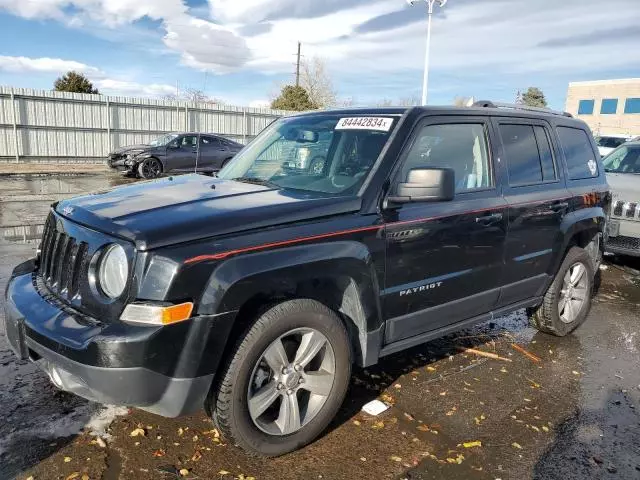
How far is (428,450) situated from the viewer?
10.4 feet

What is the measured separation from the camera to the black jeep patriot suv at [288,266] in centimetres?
254

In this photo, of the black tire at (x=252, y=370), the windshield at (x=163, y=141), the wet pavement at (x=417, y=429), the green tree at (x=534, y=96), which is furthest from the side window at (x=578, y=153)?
the green tree at (x=534, y=96)

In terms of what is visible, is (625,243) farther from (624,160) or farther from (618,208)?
(624,160)

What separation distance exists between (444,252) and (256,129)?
24906mm

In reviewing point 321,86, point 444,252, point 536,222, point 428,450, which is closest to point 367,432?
point 428,450

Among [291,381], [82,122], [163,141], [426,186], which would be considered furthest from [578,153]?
[82,122]

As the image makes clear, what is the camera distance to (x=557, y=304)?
495 cm

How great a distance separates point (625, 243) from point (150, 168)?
13.9 m

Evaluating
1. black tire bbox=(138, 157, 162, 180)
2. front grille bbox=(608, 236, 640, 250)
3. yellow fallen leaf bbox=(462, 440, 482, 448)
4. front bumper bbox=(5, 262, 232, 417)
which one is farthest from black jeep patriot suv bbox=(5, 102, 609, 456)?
black tire bbox=(138, 157, 162, 180)

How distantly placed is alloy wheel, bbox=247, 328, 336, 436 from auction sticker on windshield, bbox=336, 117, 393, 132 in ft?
4.82

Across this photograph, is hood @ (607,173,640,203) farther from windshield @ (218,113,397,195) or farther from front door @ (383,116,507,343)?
windshield @ (218,113,397,195)

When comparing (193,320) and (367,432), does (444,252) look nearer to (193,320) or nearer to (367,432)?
(367,432)

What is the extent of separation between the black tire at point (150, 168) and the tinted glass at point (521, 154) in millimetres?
14285

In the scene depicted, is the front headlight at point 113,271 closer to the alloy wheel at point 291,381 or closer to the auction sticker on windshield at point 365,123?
the alloy wheel at point 291,381
